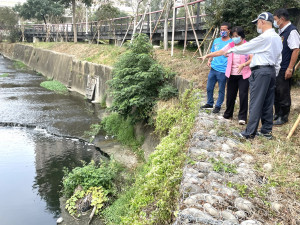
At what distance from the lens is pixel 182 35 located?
13383 millimetres

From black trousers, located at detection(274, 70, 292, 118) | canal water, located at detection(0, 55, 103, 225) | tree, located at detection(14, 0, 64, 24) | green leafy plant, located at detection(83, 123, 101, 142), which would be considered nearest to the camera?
black trousers, located at detection(274, 70, 292, 118)

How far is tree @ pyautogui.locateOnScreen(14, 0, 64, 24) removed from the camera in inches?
1442

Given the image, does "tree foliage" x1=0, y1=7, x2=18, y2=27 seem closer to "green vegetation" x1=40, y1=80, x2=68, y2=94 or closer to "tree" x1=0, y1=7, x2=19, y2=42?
"tree" x1=0, y1=7, x2=19, y2=42

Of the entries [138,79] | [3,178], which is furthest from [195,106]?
[3,178]

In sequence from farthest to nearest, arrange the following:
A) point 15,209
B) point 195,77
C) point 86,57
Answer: point 86,57 → point 195,77 → point 15,209

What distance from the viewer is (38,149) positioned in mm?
9961

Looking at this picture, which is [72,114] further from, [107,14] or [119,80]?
[107,14]

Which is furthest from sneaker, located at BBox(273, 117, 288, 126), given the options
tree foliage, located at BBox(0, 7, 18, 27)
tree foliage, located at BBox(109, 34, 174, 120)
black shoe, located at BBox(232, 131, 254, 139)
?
tree foliage, located at BBox(0, 7, 18, 27)

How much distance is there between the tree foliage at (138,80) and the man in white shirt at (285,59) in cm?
443

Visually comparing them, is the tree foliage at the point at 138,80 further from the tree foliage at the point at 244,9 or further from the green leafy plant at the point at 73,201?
the green leafy plant at the point at 73,201

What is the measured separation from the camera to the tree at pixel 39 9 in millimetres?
36625

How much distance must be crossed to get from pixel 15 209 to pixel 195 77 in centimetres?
613

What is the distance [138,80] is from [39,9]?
1314 inches

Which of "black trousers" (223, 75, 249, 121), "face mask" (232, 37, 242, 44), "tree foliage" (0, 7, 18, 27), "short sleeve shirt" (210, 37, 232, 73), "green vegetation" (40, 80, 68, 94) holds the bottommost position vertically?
"green vegetation" (40, 80, 68, 94)
